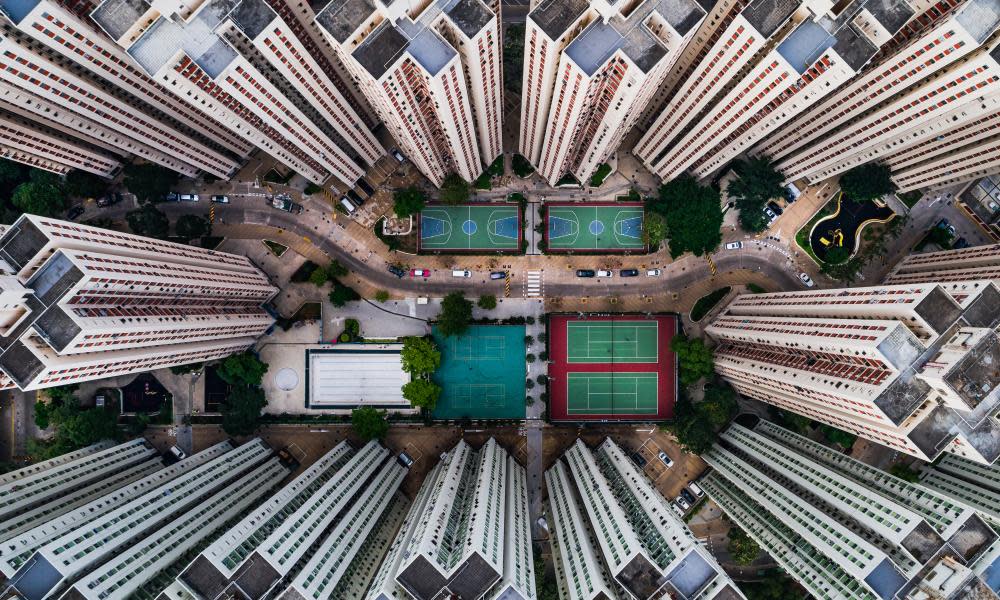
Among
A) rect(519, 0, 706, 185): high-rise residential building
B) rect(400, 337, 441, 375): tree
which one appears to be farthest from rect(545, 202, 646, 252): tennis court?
rect(519, 0, 706, 185): high-rise residential building

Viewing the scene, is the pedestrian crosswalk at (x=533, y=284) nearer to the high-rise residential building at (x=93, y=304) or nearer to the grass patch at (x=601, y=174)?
the grass patch at (x=601, y=174)

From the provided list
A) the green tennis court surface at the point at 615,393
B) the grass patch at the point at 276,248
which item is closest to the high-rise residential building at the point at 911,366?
the green tennis court surface at the point at 615,393

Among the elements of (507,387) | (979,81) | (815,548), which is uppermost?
(979,81)

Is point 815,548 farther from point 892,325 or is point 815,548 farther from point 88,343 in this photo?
point 88,343

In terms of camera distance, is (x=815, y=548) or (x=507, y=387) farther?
(x=507, y=387)

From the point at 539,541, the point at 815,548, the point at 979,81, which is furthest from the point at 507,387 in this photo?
the point at 979,81

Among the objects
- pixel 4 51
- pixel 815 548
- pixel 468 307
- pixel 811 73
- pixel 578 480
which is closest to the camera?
pixel 4 51
